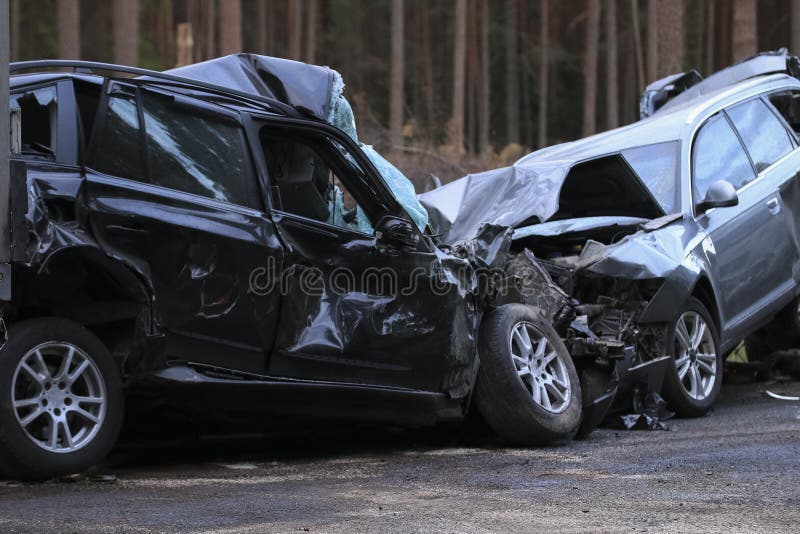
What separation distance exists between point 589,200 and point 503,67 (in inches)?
1591

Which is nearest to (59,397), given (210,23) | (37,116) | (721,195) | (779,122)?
(37,116)

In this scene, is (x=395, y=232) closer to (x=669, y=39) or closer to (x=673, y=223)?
(x=673, y=223)

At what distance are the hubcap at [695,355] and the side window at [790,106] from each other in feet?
9.94

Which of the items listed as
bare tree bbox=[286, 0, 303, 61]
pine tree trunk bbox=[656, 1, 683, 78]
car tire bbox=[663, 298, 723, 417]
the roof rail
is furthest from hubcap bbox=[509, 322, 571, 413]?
bare tree bbox=[286, 0, 303, 61]

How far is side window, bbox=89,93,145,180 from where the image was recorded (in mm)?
5469

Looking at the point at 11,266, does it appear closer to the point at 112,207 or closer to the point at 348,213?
the point at 112,207

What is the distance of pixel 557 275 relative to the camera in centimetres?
796

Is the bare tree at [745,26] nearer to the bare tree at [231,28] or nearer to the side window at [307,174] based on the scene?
the bare tree at [231,28]

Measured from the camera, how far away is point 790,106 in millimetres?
10633

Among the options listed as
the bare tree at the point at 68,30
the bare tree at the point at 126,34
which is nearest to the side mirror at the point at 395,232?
the bare tree at the point at 126,34

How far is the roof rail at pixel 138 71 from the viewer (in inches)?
219

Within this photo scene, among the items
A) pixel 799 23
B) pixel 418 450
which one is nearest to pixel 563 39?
pixel 799 23

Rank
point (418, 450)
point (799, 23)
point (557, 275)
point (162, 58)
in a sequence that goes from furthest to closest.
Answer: point (162, 58) → point (799, 23) → point (557, 275) → point (418, 450)

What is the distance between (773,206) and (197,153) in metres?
5.15
